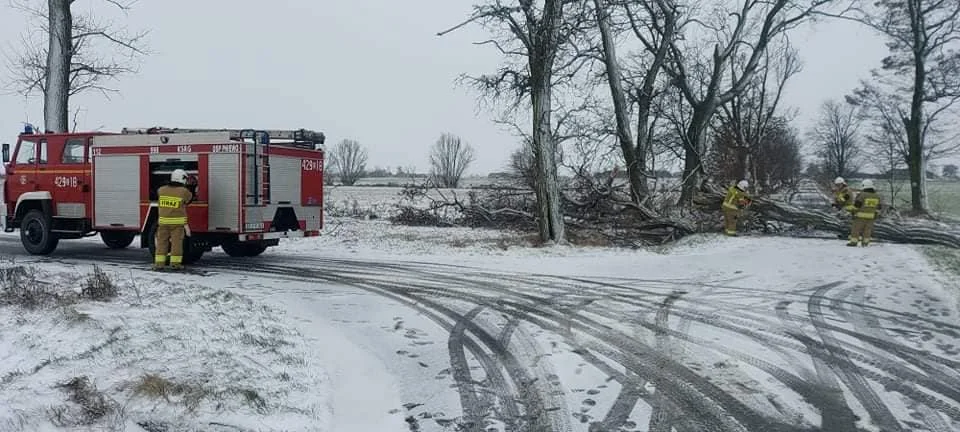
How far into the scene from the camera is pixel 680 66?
24531 mm

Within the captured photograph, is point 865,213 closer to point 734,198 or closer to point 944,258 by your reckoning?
point 944,258

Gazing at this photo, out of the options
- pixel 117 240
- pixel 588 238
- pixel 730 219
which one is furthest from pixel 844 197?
pixel 117 240

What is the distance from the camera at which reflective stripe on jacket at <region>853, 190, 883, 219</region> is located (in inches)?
566

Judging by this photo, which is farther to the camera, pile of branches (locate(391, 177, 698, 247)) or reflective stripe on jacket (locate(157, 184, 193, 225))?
pile of branches (locate(391, 177, 698, 247))

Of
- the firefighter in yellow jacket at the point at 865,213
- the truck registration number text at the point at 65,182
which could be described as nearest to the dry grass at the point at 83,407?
the truck registration number text at the point at 65,182

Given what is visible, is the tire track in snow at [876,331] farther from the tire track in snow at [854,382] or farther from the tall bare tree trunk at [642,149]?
the tall bare tree trunk at [642,149]

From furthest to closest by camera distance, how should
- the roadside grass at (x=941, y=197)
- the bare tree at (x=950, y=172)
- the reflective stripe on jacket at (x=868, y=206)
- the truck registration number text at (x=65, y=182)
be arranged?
the bare tree at (x=950, y=172)
the roadside grass at (x=941, y=197)
the reflective stripe on jacket at (x=868, y=206)
the truck registration number text at (x=65, y=182)

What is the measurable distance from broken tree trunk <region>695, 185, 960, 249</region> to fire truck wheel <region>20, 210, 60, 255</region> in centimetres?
1512

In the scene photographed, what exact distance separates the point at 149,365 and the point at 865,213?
14.2 meters

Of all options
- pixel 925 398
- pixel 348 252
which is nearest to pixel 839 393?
pixel 925 398

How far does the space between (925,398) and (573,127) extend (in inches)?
677

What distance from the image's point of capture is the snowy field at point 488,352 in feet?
15.3

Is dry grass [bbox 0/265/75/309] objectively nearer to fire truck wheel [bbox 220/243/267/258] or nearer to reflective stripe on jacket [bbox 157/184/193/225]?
reflective stripe on jacket [bbox 157/184/193/225]

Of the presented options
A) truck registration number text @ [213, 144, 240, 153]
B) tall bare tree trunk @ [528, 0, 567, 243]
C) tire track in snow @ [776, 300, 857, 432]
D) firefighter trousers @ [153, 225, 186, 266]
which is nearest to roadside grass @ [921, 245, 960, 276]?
tire track in snow @ [776, 300, 857, 432]
